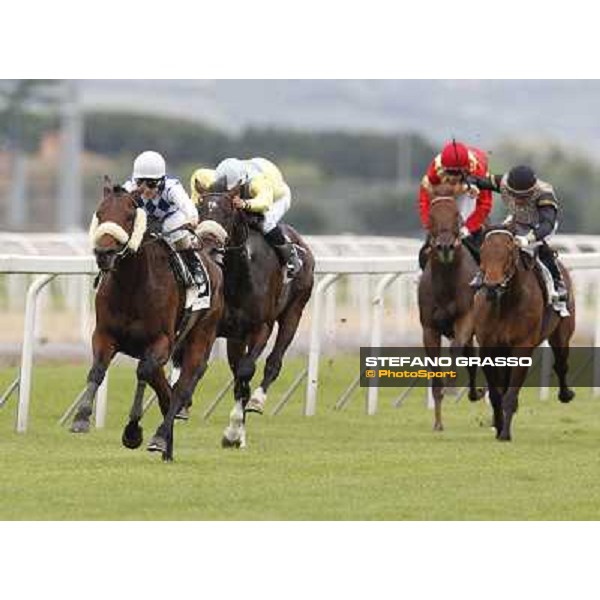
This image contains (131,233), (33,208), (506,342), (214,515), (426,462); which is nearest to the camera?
(214,515)

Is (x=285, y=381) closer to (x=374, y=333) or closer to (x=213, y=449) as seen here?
(x=374, y=333)

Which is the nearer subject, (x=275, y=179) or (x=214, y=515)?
(x=214, y=515)

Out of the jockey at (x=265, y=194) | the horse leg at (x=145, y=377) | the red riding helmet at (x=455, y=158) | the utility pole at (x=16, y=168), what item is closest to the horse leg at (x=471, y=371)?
the red riding helmet at (x=455, y=158)

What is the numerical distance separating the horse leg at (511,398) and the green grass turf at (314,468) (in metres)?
0.12

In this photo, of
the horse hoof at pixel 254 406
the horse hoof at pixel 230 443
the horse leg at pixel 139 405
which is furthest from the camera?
the horse hoof at pixel 254 406

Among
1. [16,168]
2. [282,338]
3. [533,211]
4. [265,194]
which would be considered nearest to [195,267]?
[265,194]

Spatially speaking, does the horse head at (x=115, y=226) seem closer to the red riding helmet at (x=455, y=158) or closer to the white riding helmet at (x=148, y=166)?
the white riding helmet at (x=148, y=166)

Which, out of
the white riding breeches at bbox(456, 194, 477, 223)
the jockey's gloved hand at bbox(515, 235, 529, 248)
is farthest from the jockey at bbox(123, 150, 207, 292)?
the white riding breeches at bbox(456, 194, 477, 223)

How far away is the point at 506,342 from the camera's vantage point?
47.2ft

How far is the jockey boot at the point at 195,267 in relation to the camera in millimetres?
12578

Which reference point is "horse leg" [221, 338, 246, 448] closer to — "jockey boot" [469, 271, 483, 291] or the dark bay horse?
the dark bay horse

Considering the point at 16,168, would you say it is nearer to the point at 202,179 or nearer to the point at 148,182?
the point at 202,179

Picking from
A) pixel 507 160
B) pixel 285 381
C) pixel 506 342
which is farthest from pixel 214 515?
pixel 507 160

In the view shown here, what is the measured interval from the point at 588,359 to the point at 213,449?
653cm
